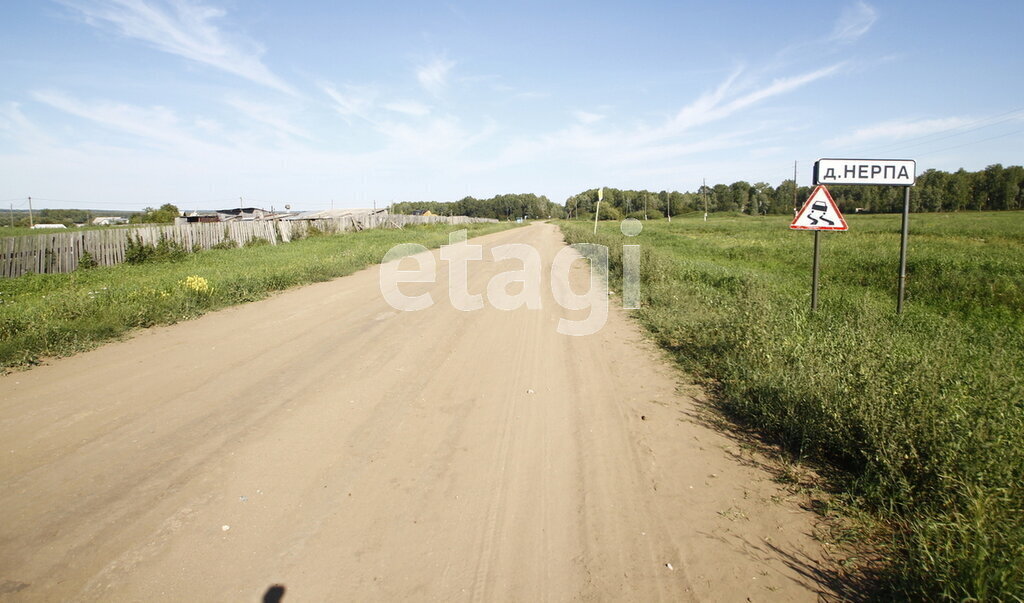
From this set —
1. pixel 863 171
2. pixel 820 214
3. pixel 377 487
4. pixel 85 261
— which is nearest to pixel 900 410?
pixel 377 487

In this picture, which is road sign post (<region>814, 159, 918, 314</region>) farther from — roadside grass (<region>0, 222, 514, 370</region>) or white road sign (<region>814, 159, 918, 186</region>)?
roadside grass (<region>0, 222, 514, 370</region>)

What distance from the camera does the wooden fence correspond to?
14695 millimetres

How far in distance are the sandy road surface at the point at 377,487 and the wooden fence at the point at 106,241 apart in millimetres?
12615

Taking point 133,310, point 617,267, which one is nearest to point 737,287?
point 617,267

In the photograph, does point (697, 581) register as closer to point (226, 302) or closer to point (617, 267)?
point (226, 302)

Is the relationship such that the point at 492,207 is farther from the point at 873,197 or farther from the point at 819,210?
the point at 819,210

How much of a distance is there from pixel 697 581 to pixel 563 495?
1.01 meters

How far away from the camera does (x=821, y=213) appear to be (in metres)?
7.45

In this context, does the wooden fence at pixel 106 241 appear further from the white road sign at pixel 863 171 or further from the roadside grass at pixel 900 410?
the white road sign at pixel 863 171

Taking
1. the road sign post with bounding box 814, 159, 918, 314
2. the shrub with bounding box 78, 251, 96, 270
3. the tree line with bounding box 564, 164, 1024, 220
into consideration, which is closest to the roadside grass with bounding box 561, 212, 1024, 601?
the road sign post with bounding box 814, 159, 918, 314

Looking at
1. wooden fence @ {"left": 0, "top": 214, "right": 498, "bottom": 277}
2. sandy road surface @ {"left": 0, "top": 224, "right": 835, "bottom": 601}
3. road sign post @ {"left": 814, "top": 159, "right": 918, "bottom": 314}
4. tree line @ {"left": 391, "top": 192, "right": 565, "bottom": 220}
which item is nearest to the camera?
sandy road surface @ {"left": 0, "top": 224, "right": 835, "bottom": 601}

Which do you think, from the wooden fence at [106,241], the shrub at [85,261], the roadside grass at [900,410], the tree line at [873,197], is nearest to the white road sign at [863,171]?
the roadside grass at [900,410]

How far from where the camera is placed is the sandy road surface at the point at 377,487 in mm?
2660

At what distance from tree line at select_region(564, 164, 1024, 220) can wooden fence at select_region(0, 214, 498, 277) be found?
4545 centimetres
